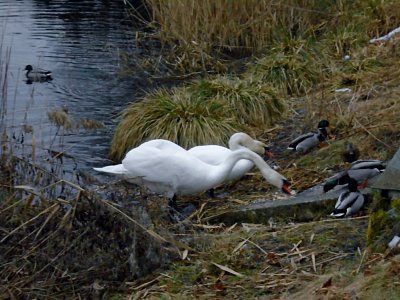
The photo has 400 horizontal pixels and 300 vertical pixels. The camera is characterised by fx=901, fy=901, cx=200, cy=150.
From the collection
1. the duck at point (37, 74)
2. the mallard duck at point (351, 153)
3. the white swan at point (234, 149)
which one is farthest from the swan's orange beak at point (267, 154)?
the duck at point (37, 74)

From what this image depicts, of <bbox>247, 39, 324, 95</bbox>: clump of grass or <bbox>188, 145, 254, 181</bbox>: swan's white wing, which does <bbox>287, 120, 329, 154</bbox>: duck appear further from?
<bbox>247, 39, 324, 95</bbox>: clump of grass

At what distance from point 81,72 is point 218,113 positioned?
16.2 ft

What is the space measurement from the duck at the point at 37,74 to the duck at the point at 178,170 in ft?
18.9

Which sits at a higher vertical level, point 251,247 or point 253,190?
point 251,247

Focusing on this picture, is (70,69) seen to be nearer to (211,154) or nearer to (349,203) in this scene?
(211,154)

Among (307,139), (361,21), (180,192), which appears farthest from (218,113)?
(361,21)

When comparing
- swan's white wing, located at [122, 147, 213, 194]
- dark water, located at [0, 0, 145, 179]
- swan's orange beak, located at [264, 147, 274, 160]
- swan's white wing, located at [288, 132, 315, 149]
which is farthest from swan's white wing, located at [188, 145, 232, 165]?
dark water, located at [0, 0, 145, 179]

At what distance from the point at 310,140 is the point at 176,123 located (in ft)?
6.01

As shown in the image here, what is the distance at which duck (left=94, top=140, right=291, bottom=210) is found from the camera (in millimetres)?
8727

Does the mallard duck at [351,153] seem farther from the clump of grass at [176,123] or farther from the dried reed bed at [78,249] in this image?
the dried reed bed at [78,249]

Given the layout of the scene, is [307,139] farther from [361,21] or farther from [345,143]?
[361,21]

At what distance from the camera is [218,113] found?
11.2 m

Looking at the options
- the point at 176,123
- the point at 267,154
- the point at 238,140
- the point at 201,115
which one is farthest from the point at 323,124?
the point at 176,123

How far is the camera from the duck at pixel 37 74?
46.9ft
